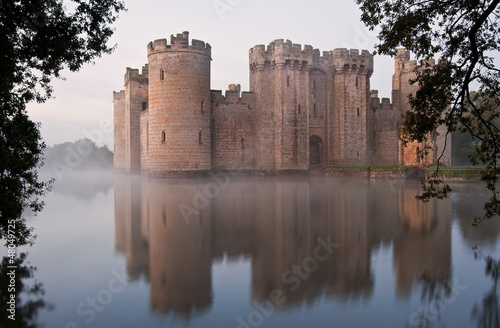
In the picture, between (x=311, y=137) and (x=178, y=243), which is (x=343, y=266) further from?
(x=311, y=137)

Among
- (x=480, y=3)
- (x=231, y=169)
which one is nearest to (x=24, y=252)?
(x=480, y=3)

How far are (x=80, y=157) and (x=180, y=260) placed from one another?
243ft

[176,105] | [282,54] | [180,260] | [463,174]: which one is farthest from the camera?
[282,54]

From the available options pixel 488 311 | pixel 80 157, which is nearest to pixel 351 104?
pixel 488 311

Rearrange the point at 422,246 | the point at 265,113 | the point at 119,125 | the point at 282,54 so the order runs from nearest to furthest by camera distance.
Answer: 1. the point at 422,246
2. the point at 282,54
3. the point at 265,113
4. the point at 119,125

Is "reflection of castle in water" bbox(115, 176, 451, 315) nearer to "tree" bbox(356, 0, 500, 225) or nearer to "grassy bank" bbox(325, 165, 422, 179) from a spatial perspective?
"tree" bbox(356, 0, 500, 225)

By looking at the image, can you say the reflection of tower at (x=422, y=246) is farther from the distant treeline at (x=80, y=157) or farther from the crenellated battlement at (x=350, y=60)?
the distant treeline at (x=80, y=157)

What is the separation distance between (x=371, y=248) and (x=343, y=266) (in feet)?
4.81

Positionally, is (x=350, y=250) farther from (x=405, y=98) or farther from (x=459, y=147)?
(x=459, y=147)

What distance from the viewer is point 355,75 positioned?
1239 inches

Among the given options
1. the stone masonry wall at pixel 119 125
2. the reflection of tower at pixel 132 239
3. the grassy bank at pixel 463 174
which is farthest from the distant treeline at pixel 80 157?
the reflection of tower at pixel 132 239

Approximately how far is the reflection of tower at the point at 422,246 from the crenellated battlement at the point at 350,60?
19714 mm

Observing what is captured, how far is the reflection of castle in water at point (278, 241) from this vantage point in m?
→ 5.95

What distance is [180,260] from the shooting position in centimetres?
732
